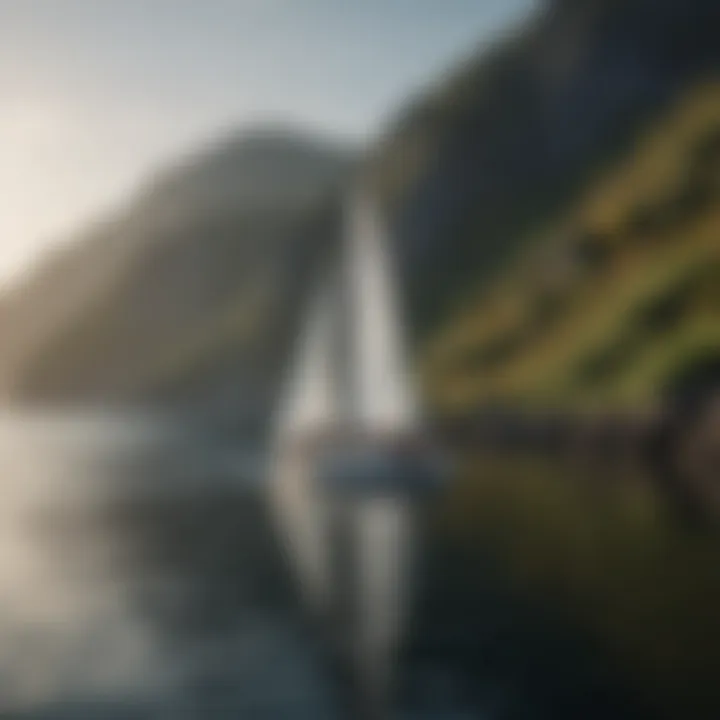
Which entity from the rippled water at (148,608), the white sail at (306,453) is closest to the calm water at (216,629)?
the rippled water at (148,608)

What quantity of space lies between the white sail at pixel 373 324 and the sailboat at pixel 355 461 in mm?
40

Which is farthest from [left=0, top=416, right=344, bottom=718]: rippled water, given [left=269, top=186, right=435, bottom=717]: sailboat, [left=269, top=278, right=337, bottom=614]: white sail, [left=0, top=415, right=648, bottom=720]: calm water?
[left=269, top=186, right=435, bottom=717]: sailboat

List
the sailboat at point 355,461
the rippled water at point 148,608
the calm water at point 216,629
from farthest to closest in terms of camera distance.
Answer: the sailboat at point 355,461, the rippled water at point 148,608, the calm water at point 216,629

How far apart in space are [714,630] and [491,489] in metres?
10.00

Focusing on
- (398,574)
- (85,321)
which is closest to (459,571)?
(398,574)

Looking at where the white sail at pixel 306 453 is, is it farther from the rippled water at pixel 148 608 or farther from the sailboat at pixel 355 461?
the rippled water at pixel 148 608

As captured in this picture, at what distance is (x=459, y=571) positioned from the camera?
42.0ft

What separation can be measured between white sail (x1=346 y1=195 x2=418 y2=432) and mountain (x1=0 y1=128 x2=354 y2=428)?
1.47 meters

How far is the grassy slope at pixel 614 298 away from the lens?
1018 inches

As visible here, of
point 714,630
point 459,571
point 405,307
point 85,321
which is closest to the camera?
point 714,630

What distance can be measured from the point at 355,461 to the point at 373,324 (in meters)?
7.25

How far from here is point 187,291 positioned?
28.9 metres

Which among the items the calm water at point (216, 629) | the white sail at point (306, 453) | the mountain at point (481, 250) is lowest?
the calm water at point (216, 629)

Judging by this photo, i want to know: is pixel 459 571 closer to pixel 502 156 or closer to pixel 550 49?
pixel 502 156
